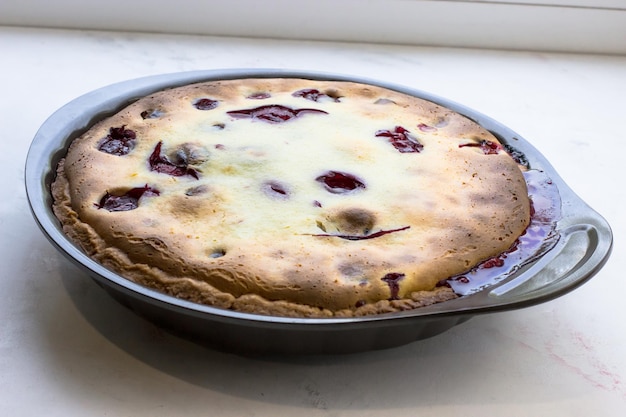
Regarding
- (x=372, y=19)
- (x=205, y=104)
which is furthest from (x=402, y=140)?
(x=372, y=19)

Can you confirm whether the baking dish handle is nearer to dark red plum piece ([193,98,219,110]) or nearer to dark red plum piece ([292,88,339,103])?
dark red plum piece ([292,88,339,103])

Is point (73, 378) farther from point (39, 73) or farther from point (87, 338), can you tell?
point (39, 73)

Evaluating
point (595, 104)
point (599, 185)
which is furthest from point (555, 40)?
point (599, 185)

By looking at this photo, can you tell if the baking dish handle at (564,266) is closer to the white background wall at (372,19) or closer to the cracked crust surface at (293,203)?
the cracked crust surface at (293,203)

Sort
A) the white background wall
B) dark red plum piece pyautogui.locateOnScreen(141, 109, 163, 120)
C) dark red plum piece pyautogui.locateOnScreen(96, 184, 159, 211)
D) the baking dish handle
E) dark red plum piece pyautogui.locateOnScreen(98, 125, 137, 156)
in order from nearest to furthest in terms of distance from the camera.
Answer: the baking dish handle
dark red plum piece pyautogui.locateOnScreen(96, 184, 159, 211)
dark red plum piece pyautogui.locateOnScreen(98, 125, 137, 156)
dark red plum piece pyautogui.locateOnScreen(141, 109, 163, 120)
the white background wall

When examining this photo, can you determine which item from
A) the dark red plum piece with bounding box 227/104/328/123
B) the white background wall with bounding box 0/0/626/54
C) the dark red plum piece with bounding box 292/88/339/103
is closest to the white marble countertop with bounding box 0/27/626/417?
the dark red plum piece with bounding box 227/104/328/123

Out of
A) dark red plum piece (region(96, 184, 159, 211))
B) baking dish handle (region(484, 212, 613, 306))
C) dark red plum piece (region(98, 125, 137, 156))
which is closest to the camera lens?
baking dish handle (region(484, 212, 613, 306))

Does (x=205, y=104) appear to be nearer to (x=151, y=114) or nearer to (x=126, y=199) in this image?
(x=151, y=114)
